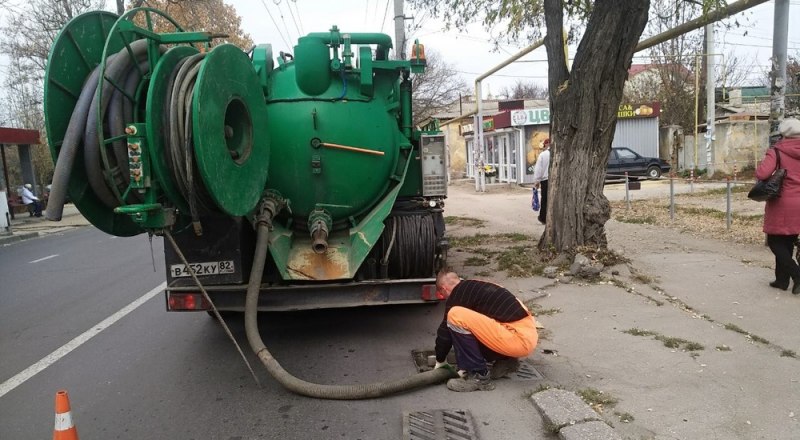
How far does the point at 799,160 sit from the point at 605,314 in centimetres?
265

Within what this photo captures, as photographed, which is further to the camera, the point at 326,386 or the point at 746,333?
the point at 746,333

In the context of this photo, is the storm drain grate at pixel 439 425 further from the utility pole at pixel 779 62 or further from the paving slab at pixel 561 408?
the utility pole at pixel 779 62

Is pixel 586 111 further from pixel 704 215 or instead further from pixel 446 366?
pixel 704 215

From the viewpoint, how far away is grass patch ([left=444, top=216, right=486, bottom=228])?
13682 millimetres

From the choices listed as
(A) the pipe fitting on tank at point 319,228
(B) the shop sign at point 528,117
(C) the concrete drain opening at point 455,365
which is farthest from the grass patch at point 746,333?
(B) the shop sign at point 528,117

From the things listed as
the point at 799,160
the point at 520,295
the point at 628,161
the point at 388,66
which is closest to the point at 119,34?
the point at 388,66

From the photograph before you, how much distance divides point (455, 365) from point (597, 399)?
1.11 metres

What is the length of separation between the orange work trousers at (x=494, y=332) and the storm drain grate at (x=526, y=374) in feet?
0.98

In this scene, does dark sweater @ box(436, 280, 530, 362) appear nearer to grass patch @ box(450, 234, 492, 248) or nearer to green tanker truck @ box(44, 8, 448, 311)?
green tanker truck @ box(44, 8, 448, 311)

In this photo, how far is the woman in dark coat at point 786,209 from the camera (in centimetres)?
616

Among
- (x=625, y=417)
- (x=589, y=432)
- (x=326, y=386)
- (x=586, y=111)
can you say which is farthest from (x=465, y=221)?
(x=589, y=432)

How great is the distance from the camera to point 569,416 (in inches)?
147

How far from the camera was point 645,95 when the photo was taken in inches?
1367

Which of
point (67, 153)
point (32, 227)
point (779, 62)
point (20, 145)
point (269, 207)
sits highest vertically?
point (20, 145)
